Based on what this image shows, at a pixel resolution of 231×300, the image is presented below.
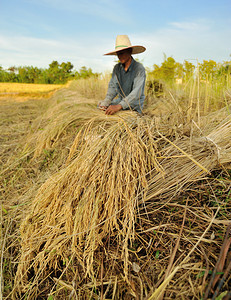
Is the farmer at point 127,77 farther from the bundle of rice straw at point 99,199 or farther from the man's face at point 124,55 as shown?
the bundle of rice straw at point 99,199

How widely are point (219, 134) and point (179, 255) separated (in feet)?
2.67

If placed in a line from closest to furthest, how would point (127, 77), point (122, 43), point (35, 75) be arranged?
point (122, 43)
point (127, 77)
point (35, 75)

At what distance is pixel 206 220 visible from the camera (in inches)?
35.9

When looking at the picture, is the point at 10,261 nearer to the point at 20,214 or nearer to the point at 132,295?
the point at 20,214

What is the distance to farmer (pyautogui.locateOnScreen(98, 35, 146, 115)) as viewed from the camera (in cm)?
206

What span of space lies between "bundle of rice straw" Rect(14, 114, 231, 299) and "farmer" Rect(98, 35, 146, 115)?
88 centimetres

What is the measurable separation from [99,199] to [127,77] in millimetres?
1957

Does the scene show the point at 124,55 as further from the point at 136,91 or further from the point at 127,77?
the point at 136,91

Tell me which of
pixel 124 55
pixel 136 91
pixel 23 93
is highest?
pixel 124 55

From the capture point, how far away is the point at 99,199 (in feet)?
3.17

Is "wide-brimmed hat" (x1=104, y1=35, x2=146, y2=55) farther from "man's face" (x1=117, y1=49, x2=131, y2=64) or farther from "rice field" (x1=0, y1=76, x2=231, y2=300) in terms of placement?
"rice field" (x1=0, y1=76, x2=231, y2=300)

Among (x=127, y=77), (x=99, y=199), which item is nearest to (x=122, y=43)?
(x=127, y=77)

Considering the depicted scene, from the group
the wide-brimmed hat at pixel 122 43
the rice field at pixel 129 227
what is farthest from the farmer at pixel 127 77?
the rice field at pixel 129 227

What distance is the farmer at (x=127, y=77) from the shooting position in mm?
2059
